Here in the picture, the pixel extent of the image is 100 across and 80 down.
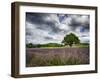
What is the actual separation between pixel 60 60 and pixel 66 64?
68mm

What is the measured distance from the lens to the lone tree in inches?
83.8

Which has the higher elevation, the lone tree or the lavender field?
the lone tree

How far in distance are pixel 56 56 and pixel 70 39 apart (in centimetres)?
20

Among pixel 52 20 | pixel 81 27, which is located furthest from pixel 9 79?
pixel 81 27

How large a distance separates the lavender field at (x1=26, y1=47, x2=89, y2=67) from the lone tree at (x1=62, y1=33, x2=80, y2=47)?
0.06 meters

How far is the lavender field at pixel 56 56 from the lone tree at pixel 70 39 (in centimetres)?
6

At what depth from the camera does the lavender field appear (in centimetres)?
201

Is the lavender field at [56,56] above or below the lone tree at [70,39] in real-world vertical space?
below

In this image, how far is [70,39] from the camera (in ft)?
7.04

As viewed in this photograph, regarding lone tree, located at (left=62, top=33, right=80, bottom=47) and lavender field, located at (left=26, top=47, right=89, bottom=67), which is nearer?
lavender field, located at (left=26, top=47, right=89, bottom=67)

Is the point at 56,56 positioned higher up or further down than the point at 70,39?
further down

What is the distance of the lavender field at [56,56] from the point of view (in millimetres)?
2006

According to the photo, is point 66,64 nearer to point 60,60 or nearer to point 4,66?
point 60,60

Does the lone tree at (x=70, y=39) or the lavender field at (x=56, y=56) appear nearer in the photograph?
the lavender field at (x=56, y=56)
